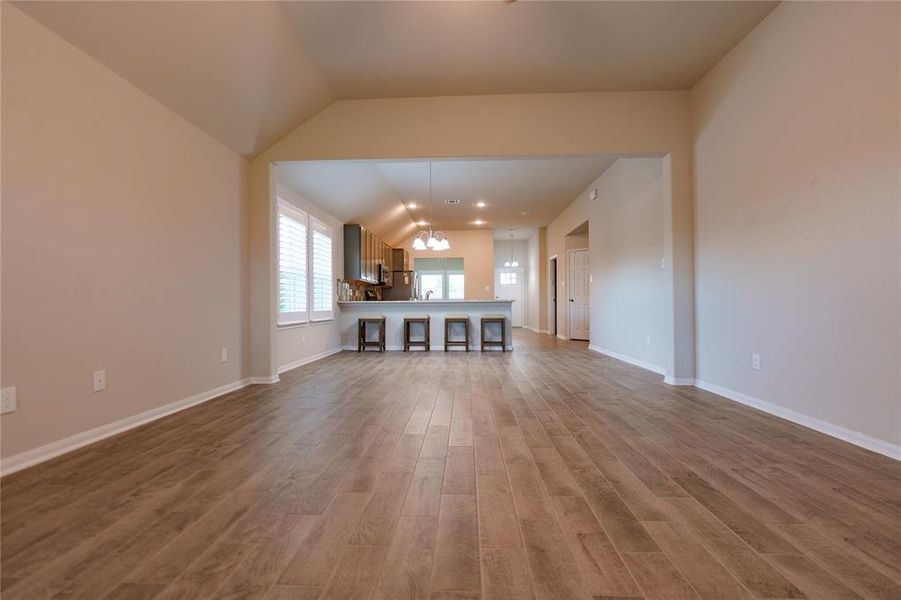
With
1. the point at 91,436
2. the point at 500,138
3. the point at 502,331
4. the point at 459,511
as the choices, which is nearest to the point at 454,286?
the point at 502,331

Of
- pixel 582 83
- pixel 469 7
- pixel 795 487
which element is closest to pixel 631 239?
pixel 582 83

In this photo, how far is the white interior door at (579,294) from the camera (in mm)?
8414

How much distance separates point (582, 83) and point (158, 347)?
174 inches

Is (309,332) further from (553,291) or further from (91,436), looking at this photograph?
(553,291)

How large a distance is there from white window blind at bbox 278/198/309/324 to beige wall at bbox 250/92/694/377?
0.85 meters

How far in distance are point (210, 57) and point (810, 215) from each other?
435cm

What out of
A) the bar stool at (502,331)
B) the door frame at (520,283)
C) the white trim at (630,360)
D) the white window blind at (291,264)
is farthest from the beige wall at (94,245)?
the door frame at (520,283)

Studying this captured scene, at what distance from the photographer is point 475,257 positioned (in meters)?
11.6

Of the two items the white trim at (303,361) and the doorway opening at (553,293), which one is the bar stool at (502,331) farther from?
the doorway opening at (553,293)

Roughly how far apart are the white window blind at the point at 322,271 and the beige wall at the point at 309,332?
13cm

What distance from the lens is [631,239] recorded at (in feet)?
18.1

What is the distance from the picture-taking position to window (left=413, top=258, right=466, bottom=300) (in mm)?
11828

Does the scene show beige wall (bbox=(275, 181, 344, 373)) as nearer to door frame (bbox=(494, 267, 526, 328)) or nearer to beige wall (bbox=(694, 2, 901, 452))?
beige wall (bbox=(694, 2, 901, 452))

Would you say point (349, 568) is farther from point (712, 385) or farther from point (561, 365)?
point (561, 365)
